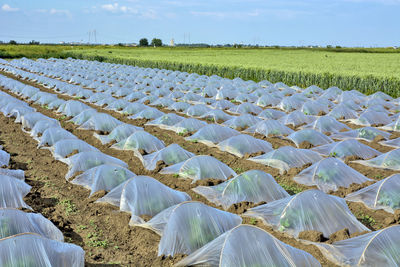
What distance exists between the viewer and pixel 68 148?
9492 millimetres

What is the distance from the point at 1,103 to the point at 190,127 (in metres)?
8.81

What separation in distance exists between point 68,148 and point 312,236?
6349mm

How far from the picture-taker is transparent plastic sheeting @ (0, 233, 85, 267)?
13.8 ft

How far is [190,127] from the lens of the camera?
12.2m

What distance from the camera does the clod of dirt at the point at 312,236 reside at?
566 cm

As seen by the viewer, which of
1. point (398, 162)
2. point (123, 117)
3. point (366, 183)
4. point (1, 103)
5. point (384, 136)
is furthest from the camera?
point (1, 103)

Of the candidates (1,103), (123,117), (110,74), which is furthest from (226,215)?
(110,74)

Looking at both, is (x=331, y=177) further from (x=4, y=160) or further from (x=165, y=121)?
(x=4, y=160)

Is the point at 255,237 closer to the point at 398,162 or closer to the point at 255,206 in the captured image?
the point at 255,206

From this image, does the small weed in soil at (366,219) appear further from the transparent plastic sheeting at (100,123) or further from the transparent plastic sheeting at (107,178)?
the transparent plastic sheeting at (100,123)

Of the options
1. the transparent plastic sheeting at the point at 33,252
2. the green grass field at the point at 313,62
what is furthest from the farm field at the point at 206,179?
the green grass field at the point at 313,62

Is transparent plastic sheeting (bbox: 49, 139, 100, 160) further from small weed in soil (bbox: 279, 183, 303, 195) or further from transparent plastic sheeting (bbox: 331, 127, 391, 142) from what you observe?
transparent plastic sheeting (bbox: 331, 127, 391, 142)

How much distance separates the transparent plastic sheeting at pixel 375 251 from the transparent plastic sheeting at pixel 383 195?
78.7 inches

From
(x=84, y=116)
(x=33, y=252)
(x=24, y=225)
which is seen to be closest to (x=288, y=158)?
(x=24, y=225)
